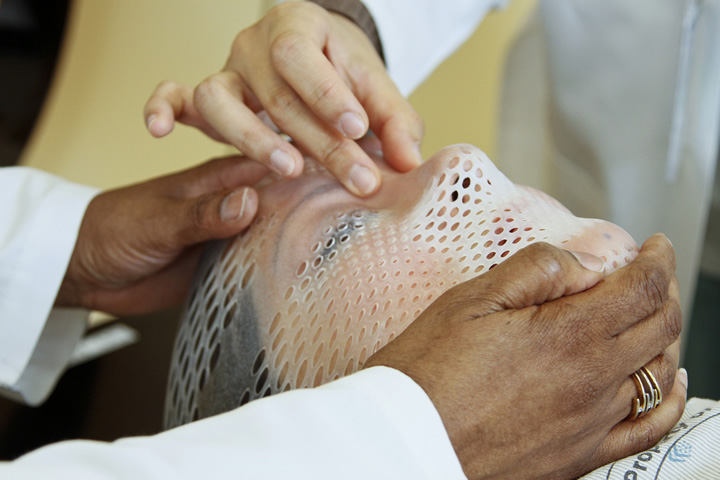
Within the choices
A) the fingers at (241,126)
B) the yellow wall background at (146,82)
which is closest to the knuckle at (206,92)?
the fingers at (241,126)

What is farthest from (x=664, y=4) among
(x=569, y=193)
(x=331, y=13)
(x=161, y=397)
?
(x=161, y=397)

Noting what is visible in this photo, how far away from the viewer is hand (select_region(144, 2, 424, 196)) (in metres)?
0.57

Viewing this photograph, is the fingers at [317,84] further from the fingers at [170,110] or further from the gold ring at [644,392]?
the gold ring at [644,392]

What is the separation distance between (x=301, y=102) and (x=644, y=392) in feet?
1.19

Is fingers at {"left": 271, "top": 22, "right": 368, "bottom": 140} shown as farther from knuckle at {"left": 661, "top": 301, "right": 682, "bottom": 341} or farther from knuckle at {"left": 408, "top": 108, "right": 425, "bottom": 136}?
knuckle at {"left": 661, "top": 301, "right": 682, "bottom": 341}

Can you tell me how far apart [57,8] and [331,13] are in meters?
0.93

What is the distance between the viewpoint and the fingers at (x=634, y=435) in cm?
40

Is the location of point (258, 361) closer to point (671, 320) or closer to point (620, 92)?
point (671, 320)

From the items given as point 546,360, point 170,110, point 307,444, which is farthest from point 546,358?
point 170,110

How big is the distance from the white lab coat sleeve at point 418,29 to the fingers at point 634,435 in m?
0.59

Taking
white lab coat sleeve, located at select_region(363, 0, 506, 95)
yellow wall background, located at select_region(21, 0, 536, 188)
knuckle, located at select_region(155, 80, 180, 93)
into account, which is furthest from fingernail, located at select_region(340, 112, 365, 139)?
yellow wall background, located at select_region(21, 0, 536, 188)

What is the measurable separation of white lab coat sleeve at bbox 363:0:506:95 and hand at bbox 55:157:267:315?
0.31 meters

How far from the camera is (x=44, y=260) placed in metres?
0.69

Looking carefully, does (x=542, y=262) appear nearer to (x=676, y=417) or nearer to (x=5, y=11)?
(x=676, y=417)
